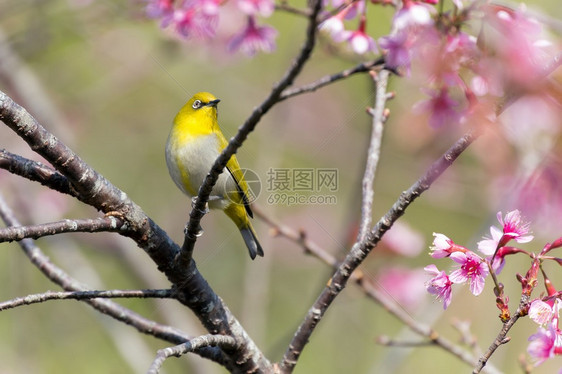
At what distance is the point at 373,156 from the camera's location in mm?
2883

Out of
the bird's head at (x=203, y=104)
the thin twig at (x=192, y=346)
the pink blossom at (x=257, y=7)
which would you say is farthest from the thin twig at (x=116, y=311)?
the bird's head at (x=203, y=104)

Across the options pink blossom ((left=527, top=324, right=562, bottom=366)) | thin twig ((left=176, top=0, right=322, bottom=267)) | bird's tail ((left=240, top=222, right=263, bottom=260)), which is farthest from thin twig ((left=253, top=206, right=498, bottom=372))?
thin twig ((left=176, top=0, right=322, bottom=267))

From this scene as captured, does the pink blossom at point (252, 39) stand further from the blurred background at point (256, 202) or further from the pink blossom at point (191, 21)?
the blurred background at point (256, 202)

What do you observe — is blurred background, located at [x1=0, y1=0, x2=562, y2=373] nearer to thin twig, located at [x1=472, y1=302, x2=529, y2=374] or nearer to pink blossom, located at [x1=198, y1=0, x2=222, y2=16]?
pink blossom, located at [x1=198, y1=0, x2=222, y2=16]

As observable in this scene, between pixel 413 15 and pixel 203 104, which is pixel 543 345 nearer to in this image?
pixel 413 15

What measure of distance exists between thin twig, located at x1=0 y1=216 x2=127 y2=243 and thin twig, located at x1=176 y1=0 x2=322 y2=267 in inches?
9.7

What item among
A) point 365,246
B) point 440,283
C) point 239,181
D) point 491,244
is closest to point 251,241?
point 239,181

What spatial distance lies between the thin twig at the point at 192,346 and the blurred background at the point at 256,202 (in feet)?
4.96

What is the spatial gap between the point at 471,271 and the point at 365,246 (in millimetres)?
386

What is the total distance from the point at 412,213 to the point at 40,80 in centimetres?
480

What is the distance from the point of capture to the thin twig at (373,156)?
273cm

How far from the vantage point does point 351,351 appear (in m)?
5.30

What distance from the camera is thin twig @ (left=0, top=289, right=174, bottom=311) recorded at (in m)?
2.23

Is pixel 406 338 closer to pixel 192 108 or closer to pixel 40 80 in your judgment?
pixel 192 108
